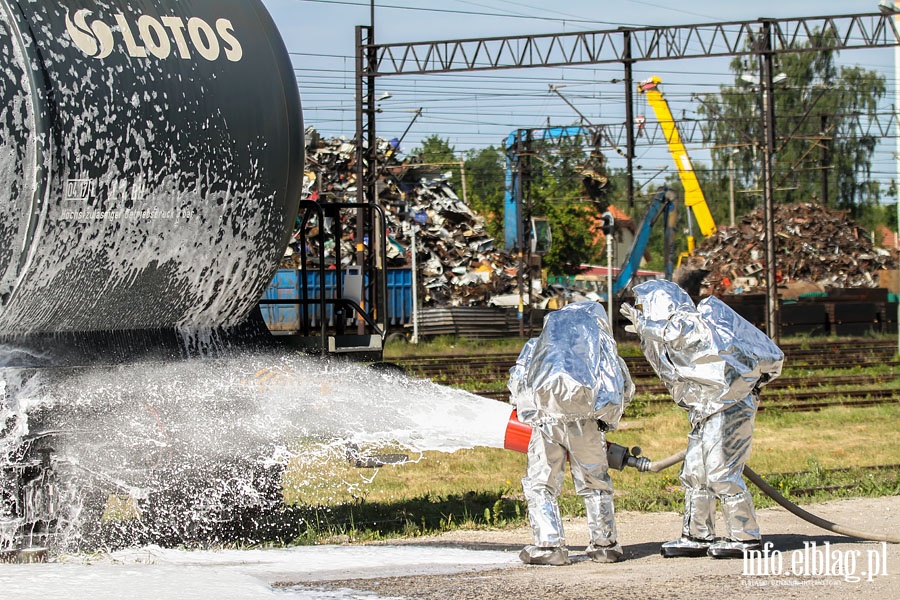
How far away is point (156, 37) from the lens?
637 cm

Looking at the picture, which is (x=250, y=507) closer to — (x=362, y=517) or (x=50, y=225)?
(x=362, y=517)

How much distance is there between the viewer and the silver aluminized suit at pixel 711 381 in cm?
638

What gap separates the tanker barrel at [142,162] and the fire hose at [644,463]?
1.86 m

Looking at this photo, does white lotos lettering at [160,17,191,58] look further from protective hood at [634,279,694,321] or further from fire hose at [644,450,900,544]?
fire hose at [644,450,900,544]

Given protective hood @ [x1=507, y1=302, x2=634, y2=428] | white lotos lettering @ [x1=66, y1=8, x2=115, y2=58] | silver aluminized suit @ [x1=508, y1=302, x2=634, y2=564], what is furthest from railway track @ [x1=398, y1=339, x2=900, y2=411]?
white lotos lettering @ [x1=66, y1=8, x2=115, y2=58]

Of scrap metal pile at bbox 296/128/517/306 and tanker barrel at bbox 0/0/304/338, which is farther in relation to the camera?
scrap metal pile at bbox 296/128/517/306

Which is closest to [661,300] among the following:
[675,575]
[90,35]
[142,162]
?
[675,575]

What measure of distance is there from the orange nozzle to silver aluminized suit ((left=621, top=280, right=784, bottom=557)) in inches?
33.5

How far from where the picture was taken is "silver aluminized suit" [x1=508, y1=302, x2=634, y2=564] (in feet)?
20.3

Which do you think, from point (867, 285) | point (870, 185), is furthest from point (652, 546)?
point (870, 185)

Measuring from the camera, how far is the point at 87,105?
19.4 ft

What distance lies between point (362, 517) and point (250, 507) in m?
0.99

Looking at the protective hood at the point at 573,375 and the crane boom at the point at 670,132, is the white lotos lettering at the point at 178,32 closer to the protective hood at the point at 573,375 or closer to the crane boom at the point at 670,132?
the protective hood at the point at 573,375

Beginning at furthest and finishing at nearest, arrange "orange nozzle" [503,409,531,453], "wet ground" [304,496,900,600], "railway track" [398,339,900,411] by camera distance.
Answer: "railway track" [398,339,900,411] → "orange nozzle" [503,409,531,453] → "wet ground" [304,496,900,600]
